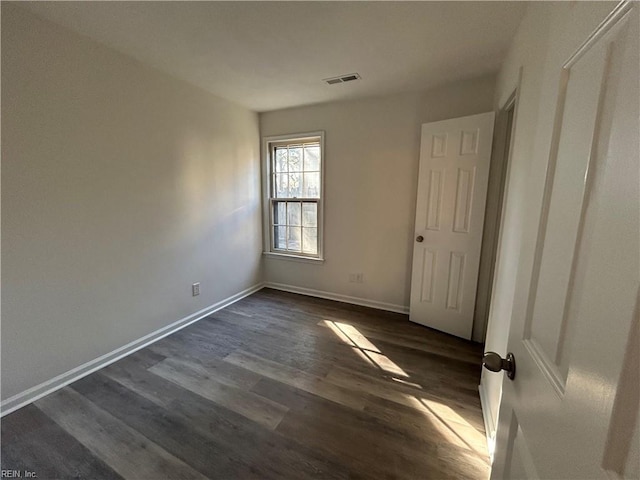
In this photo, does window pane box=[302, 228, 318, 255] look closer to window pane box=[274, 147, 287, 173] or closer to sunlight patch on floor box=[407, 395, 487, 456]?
window pane box=[274, 147, 287, 173]

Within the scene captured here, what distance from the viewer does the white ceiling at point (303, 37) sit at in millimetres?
1552

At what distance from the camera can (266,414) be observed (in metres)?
1.65

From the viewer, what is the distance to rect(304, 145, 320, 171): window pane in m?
3.36

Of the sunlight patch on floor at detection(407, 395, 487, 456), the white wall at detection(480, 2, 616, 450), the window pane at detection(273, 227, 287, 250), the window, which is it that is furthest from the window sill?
the white wall at detection(480, 2, 616, 450)

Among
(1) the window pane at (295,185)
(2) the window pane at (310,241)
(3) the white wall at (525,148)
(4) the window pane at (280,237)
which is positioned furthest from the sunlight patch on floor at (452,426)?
(1) the window pane at (295,185)

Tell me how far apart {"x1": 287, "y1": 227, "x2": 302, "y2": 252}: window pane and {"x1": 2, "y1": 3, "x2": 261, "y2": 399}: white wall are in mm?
1073

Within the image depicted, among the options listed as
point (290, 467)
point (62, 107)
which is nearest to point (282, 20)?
point (62, 107)

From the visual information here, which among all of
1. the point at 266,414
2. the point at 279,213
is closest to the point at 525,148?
the point at 266,414

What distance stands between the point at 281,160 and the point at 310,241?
3.89 feet

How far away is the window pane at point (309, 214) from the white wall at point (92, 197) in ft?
3.64

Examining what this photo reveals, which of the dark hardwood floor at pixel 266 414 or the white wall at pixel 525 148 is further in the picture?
the dark hardwood floor at pixel 266 414

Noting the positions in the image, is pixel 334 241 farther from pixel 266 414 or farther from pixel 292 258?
pixel 266 414

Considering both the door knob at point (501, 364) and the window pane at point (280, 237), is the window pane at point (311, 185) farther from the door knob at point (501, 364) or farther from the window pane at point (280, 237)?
the door knob at point (501, 364)

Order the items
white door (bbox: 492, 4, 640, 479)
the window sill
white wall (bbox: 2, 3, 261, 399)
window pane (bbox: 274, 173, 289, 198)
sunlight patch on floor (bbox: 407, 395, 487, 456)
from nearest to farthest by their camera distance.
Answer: white door (bbox: 492, 4, 640, 479) < sunlight patch on floor (bbox: 407, 395, 487, 456) < white wall (bbox: 2, 3, 261, 399) < the window sill < window pane (bbox: 274, 173, 289, 198)
